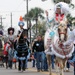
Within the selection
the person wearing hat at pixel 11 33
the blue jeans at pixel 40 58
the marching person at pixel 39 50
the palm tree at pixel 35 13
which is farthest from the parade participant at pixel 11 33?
the palm tree at pixel 35 13

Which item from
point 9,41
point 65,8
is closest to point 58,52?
point 65,8

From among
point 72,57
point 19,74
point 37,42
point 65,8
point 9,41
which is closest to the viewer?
point 72,57

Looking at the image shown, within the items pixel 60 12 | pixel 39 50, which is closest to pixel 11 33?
pixel 39 50

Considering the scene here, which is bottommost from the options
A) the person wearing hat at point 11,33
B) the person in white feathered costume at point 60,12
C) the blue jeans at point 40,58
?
the blue jeans at point 40,58

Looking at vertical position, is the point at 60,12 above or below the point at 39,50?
above

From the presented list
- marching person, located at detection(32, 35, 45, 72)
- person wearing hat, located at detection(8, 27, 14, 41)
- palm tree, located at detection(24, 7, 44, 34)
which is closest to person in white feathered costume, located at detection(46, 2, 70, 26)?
marching person, located at detection(32, 35, 45, 72)

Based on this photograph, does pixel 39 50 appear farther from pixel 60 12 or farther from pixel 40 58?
pixel 60 12

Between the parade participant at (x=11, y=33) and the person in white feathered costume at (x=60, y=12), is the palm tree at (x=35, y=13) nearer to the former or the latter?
the parade participant at (x=11, y=33)

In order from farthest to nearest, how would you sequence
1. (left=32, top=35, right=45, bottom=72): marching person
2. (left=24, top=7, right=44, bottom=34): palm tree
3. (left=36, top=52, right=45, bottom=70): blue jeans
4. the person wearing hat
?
(left=24, top=7, right=44, bottom=34): palm tree, the person wearing hat, (left=36, top=52, right=45, bottom=70): blue jeans, (left=32, top=35, right=45, bottom=72): marching person

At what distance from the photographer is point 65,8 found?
1472cm

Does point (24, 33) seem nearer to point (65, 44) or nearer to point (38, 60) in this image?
point (38, 60)

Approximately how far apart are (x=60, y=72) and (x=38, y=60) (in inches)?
235

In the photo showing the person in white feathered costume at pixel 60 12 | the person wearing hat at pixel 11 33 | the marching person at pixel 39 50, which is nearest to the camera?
the person in white feathered costume at pixel 60 12

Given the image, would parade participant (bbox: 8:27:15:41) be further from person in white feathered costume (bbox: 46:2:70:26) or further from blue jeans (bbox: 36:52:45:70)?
person in white feathered costume (bbox: 46:2:70:26)
